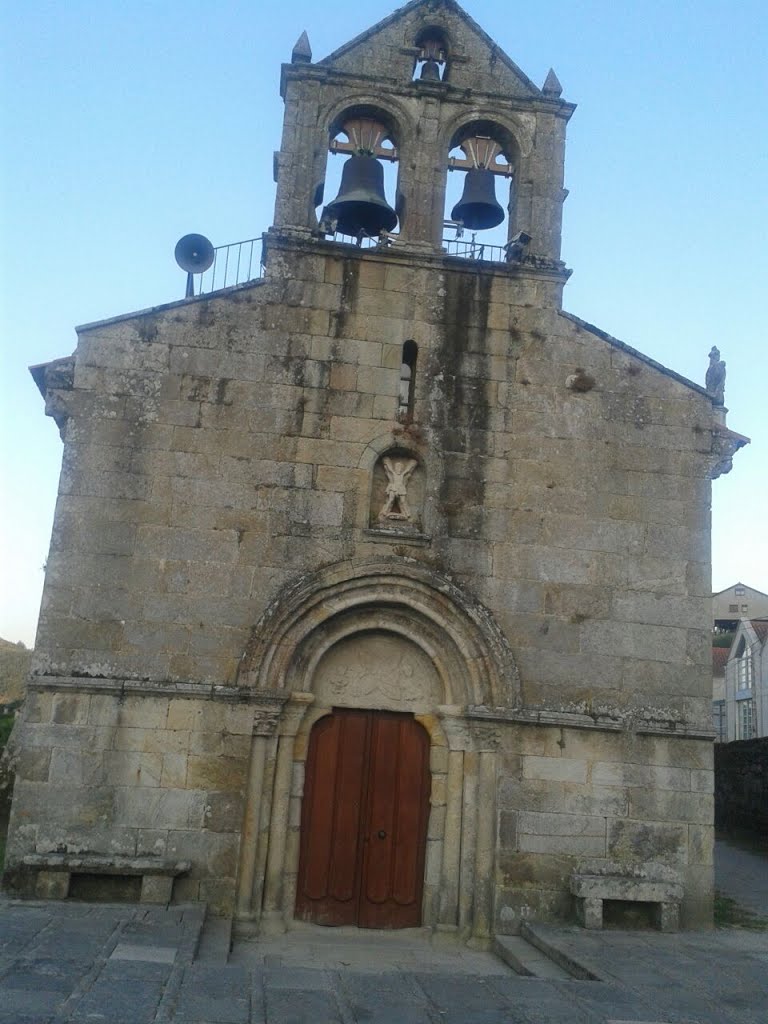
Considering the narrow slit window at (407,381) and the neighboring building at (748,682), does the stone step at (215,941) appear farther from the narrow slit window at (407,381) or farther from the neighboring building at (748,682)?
the neighboring building at (748,682)

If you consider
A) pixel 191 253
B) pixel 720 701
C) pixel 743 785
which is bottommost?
pixel 743 785

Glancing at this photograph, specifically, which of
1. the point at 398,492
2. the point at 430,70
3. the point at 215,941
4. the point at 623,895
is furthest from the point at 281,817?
the point at 430,70

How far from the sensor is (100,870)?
8766 millimetres

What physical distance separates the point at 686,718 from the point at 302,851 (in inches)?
164

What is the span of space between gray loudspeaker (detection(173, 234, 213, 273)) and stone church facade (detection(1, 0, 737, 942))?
149 centimetres

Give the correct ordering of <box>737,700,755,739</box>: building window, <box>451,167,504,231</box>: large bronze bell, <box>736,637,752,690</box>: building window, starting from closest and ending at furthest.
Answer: <box>451,167,504,231</box>: large bronze bell, <box>737,700,755,739</box>: building window, <box>736,637,752,690</box>: building window

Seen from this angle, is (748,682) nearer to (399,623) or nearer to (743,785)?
(743,785)

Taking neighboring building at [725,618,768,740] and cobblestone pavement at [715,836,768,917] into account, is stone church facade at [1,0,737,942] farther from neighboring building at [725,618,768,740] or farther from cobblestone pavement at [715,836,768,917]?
neighboring building at [725,618,768,740]

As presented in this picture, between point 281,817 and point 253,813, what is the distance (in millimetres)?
323

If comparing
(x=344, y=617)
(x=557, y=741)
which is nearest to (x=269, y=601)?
(x=344, y=617)

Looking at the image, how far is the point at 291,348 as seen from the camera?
34.1 ft

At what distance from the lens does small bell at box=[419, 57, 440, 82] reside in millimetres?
11423

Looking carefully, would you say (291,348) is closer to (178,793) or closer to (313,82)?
(313,82)

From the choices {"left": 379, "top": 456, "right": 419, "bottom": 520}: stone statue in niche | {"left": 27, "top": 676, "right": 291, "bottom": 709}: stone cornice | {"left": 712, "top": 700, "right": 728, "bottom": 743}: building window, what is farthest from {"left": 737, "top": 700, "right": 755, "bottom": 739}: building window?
{"left": 27, "top": 676, "right": 291, "bottom": 709}: stone cornice
